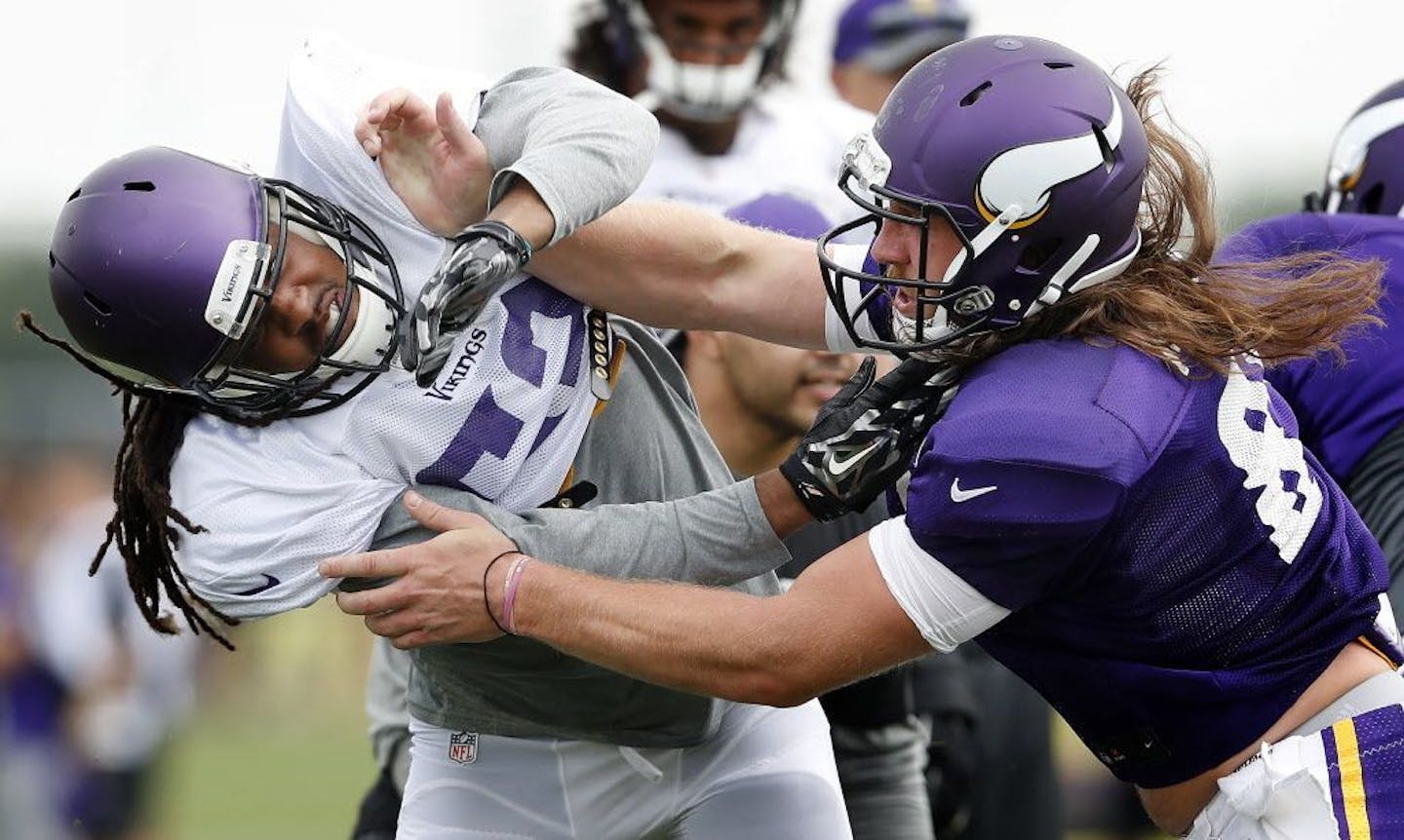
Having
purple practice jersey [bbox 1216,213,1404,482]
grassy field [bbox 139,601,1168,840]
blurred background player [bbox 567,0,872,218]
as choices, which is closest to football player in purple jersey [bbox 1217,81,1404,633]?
purple practice jersey [bbox 1216,213,1404,482]

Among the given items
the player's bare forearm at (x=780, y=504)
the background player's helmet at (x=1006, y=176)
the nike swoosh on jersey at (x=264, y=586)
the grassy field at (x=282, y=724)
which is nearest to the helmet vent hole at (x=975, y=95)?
the background player's helmet at (x=1006, y=176)

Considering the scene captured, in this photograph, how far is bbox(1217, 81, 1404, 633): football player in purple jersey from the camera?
3904 millimetres

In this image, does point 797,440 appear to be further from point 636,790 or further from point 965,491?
point 965,491

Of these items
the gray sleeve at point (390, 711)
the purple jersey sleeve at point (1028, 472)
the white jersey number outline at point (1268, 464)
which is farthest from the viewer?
the gray sleeve at point (390, 711)

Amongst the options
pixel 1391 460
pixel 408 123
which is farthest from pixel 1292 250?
pixel 408 123

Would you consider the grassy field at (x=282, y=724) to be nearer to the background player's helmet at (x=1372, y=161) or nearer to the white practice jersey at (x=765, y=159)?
the white practice jersey at (x=765, y=159)

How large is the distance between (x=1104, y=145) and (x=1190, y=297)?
0.32 meters

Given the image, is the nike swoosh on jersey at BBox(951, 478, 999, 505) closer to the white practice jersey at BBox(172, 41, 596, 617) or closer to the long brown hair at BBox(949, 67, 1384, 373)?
the long brown hair at BBox(949, 67, 1384, 373)

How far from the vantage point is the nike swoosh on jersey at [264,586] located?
3211 millimetres

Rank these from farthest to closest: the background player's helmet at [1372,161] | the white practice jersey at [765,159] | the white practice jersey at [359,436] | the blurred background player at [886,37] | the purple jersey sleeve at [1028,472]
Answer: the blurred background player at [886,37]
the white practice jersey at [765,159]
the background player's helmet at [1372,161]
the white practice jersey at [359,436]
the purple jersey sleeve at [1028,472]

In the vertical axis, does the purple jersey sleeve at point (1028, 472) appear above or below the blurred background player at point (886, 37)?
above

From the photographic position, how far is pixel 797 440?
15.3 feet

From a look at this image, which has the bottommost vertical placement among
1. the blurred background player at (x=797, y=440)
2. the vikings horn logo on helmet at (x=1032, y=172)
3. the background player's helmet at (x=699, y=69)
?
the blurred background player at (x=797, y=440)

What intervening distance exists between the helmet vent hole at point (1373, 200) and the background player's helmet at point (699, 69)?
2053 mm
